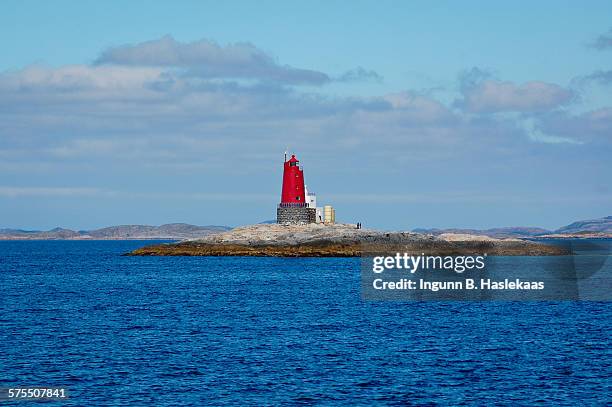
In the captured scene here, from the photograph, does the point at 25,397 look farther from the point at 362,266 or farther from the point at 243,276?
the point at 362,266

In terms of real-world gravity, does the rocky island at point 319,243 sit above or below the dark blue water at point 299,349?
above

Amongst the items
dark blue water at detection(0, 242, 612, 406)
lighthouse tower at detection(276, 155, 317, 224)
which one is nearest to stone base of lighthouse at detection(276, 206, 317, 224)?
lighthouse tower at detection(276, 155, 317, 224)

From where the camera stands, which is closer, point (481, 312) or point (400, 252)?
point (481, 312)

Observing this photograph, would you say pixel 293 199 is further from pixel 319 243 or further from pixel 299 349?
pixel 299 349

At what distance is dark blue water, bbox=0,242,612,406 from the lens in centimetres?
3391

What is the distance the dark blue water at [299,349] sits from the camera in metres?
33.9

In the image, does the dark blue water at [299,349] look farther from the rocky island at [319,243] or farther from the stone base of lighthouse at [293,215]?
the stone base of lighthouse at [293,215]

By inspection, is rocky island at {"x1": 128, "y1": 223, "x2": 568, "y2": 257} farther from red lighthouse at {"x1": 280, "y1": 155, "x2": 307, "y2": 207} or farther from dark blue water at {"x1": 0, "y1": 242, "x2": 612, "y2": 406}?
dark blue water at {"x1": 0, "y1": 242, "x2": 612, "y2": 406}

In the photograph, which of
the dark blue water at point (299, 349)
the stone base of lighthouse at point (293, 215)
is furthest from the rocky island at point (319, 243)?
the dark blue water at point (299, 349)

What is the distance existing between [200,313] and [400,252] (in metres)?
85.2

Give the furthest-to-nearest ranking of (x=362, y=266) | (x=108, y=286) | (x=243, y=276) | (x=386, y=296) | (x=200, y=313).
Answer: (x=362, y=266) → (x=243, y=276) → (x=108, y=286) → (x=386, y=296) → (x=200, y=313)

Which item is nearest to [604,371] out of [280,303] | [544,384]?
[544,384]

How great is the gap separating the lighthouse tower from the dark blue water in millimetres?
58044

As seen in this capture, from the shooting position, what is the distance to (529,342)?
46.9 m
